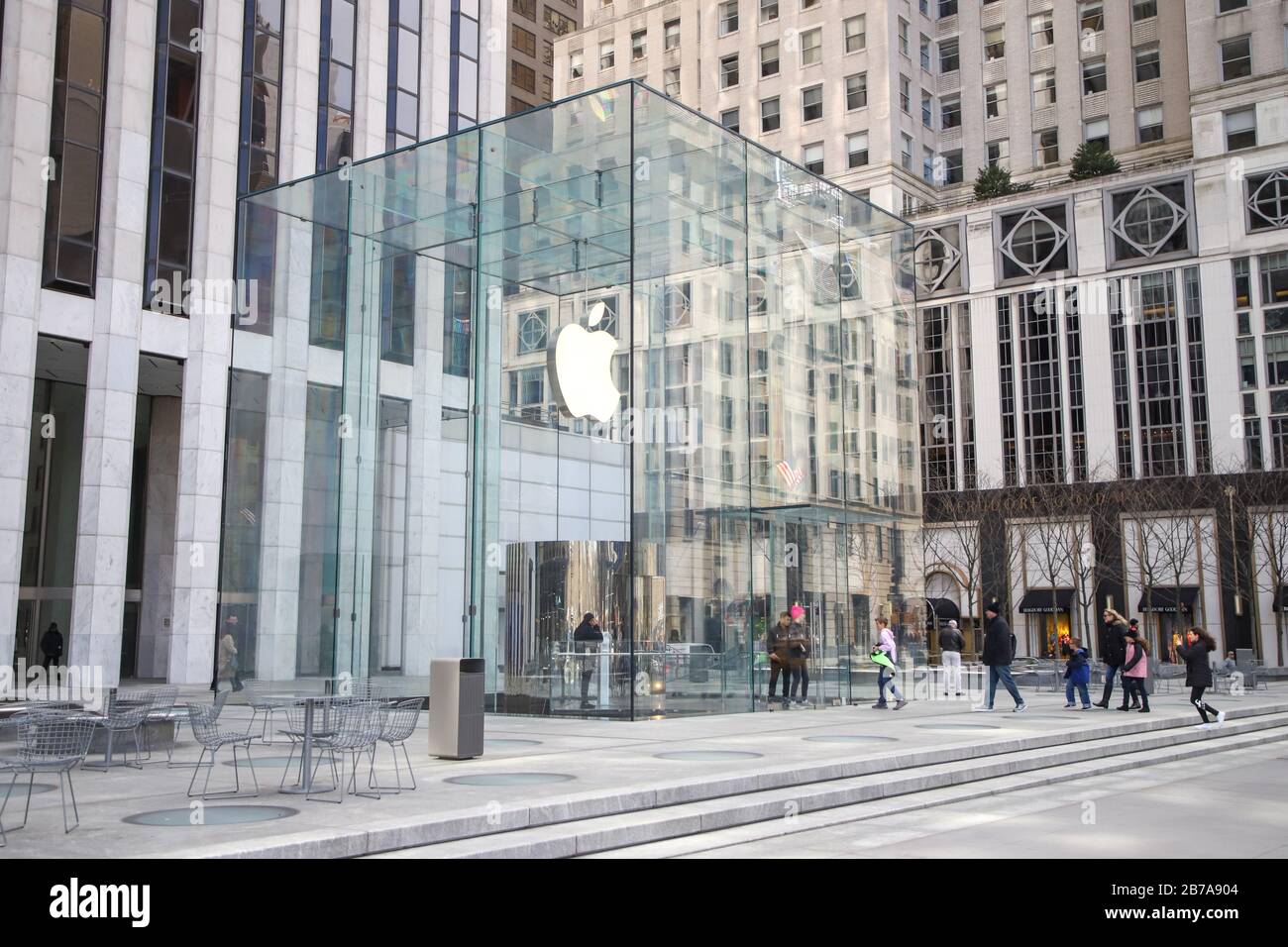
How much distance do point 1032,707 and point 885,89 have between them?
162 feet

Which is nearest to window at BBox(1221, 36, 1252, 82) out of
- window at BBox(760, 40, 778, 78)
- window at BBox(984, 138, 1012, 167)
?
window at BBox(984, 138, 1012, 167)

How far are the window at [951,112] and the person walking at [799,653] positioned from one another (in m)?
56.3

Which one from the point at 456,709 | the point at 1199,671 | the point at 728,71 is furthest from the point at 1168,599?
the point at 456,709

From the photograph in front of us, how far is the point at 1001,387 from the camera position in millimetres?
61656

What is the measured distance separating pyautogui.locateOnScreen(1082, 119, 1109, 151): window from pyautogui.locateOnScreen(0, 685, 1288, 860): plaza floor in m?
51.6

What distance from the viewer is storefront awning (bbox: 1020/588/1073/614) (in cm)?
5725

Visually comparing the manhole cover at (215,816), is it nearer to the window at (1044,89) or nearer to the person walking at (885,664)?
the person walking at (885,664)

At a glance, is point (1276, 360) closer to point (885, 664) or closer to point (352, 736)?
point (885, 664)

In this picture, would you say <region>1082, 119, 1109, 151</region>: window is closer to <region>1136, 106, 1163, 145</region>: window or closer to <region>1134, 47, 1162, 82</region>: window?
<region>1136, 106, 1163, 145</region>: window

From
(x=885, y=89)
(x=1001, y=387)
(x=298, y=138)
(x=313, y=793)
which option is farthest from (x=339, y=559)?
(x=885, y=89)

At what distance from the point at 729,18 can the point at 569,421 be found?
59297mm

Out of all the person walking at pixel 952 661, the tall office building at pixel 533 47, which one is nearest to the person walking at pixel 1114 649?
the person walking at pixel 952 661

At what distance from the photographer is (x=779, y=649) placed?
21.5m
